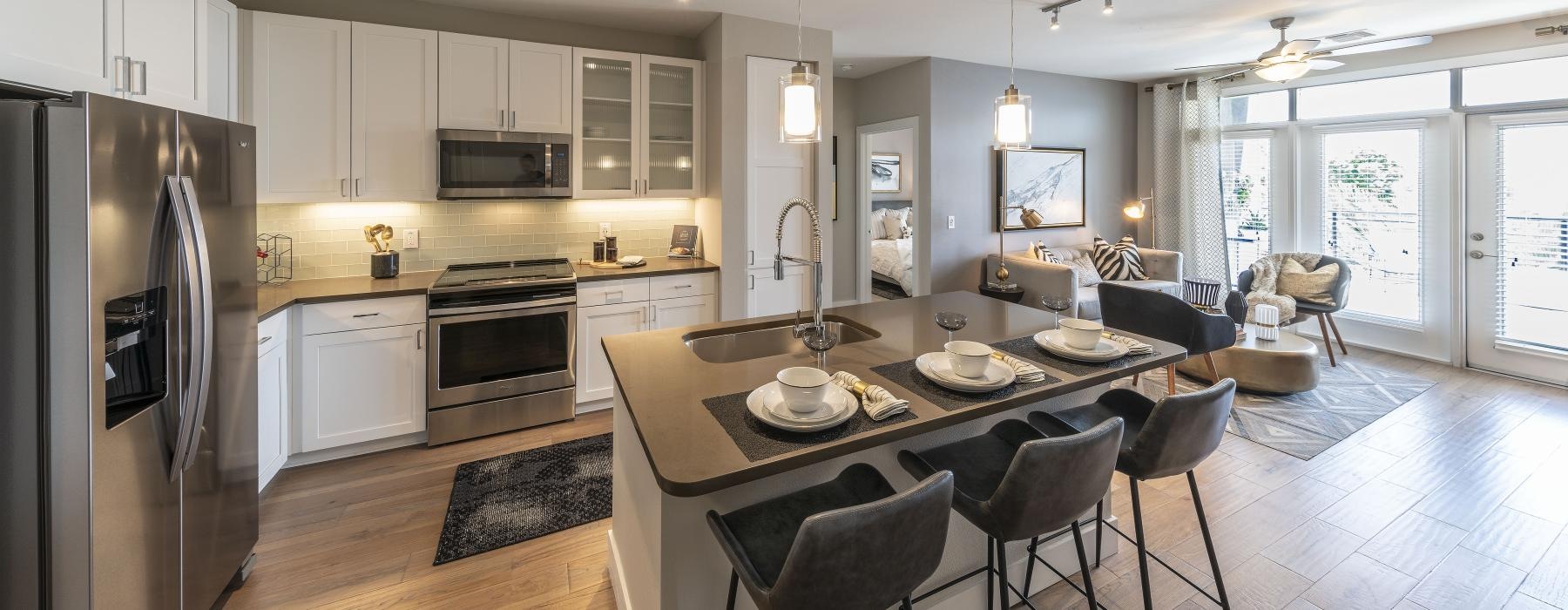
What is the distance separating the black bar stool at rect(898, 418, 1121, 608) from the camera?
1.38 meters

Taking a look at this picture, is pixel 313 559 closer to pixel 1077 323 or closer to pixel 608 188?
pixel 608 188

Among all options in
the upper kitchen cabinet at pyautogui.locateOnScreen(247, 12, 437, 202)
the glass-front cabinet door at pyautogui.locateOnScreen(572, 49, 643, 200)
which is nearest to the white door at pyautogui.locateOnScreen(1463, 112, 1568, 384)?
the glass-front cabinet door at pyautogui.locateOnScreen(572, 49, 643, 200)

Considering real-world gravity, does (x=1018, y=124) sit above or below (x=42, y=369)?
above

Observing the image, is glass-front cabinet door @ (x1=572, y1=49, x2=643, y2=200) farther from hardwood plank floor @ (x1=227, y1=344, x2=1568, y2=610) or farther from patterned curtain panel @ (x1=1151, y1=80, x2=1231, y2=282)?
patterned curtain panel @ (x1=1151, y1=80, x2=1231, y2=282)

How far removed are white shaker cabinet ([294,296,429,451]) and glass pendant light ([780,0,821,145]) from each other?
2.37m

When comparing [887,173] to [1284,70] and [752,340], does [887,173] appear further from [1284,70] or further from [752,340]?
[752,340]

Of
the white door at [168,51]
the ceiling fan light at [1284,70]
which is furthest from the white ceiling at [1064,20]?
the white door at [168,51]

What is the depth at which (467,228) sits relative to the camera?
3.89m

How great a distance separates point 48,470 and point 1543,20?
24.7ft

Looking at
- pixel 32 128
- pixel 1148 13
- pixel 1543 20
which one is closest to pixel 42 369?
pixel 32 128

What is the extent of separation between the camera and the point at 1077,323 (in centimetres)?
197

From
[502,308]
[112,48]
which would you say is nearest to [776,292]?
[502,308]

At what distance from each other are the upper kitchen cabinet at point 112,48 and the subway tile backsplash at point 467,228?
106 centimetres

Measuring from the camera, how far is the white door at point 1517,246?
4.29 meters
